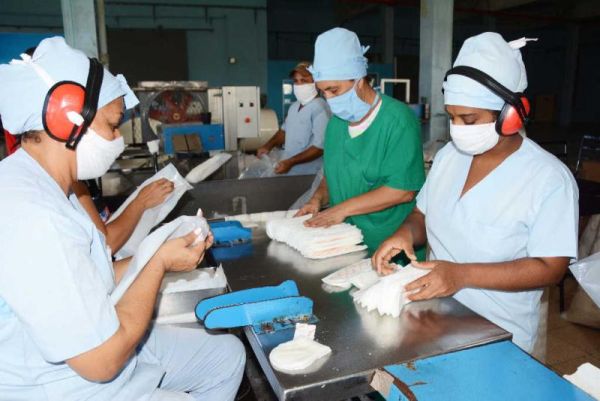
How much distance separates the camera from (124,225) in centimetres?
209

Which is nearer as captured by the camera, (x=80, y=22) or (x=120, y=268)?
(x=120, y=268)

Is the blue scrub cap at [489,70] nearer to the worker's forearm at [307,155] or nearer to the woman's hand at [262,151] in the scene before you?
the worker's forearm at [307,155]

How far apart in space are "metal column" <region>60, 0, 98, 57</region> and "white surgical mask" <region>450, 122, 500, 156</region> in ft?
10.6

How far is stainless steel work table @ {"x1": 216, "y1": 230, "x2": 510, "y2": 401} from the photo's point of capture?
3.46 ft

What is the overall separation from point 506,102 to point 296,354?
966 mm

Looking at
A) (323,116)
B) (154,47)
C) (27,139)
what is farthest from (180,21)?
(27,139)

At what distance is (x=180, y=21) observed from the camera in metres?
10.5

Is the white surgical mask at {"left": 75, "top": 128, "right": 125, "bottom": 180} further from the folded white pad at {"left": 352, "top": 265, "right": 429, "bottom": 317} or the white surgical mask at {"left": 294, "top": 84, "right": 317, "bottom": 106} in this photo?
the white surgical mask at {"left": 294, "top": 84, "right": 317, "bottom": 106}

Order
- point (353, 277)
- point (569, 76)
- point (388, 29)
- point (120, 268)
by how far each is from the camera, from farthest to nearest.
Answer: point (569, 76) < point (388, 29) < point (120, 268) < point (353, 277)

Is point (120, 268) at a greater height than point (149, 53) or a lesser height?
lesser

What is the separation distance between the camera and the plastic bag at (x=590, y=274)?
1520mm

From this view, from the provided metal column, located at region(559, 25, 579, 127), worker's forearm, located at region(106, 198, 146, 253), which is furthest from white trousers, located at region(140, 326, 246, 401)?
metal column, located at region(559, 25, 579, 127)

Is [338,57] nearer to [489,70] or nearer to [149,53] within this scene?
[489,70]

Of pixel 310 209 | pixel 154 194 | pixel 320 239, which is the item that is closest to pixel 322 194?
pixel 310 209
